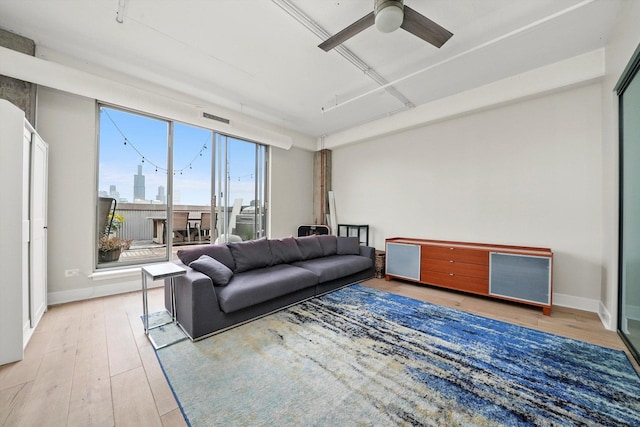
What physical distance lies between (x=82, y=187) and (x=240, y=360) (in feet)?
10.6

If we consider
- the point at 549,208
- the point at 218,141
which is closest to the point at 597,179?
the point at 549,208

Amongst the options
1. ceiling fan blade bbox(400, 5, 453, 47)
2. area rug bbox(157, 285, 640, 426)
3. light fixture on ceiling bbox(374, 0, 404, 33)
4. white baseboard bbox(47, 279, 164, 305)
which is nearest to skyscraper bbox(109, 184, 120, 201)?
white baseboard bbox(47, 279, 164, 305)

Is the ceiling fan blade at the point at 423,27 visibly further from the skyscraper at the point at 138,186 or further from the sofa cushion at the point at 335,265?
the skyscraper at the point at 138,186

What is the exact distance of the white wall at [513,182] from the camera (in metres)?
3.12

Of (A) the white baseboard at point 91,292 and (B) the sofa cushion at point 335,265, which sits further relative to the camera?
(B) the sofa cushion at point 335,265

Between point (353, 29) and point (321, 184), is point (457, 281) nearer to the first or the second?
point (353, 29)

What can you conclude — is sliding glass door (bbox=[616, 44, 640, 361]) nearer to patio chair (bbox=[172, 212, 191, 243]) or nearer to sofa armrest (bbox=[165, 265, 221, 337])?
sofa armrest (bbox=[165, 265, 221, 337])

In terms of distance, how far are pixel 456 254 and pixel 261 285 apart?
2.88 meters

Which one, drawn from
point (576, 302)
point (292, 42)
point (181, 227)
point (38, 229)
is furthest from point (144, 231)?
point (576, 302)

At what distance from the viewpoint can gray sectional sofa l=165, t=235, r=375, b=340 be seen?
2.40 meters

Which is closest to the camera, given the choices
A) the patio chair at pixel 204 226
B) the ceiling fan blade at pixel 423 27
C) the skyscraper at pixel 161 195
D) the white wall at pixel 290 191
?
the ceiling fan blade at pixel 423 27

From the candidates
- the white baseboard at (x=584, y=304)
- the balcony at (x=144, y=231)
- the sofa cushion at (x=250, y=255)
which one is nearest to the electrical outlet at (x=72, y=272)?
the balcony at (x=144, y=231)

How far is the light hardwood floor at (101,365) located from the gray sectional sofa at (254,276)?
0.52 metres

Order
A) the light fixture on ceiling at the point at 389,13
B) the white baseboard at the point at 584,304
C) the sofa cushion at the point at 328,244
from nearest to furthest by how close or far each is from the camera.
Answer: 1. the light fixture on ceiling at the point at 389,13
2. the white baseboard at the point at 584,304
3. the sofa cushion at the point at 328,244
